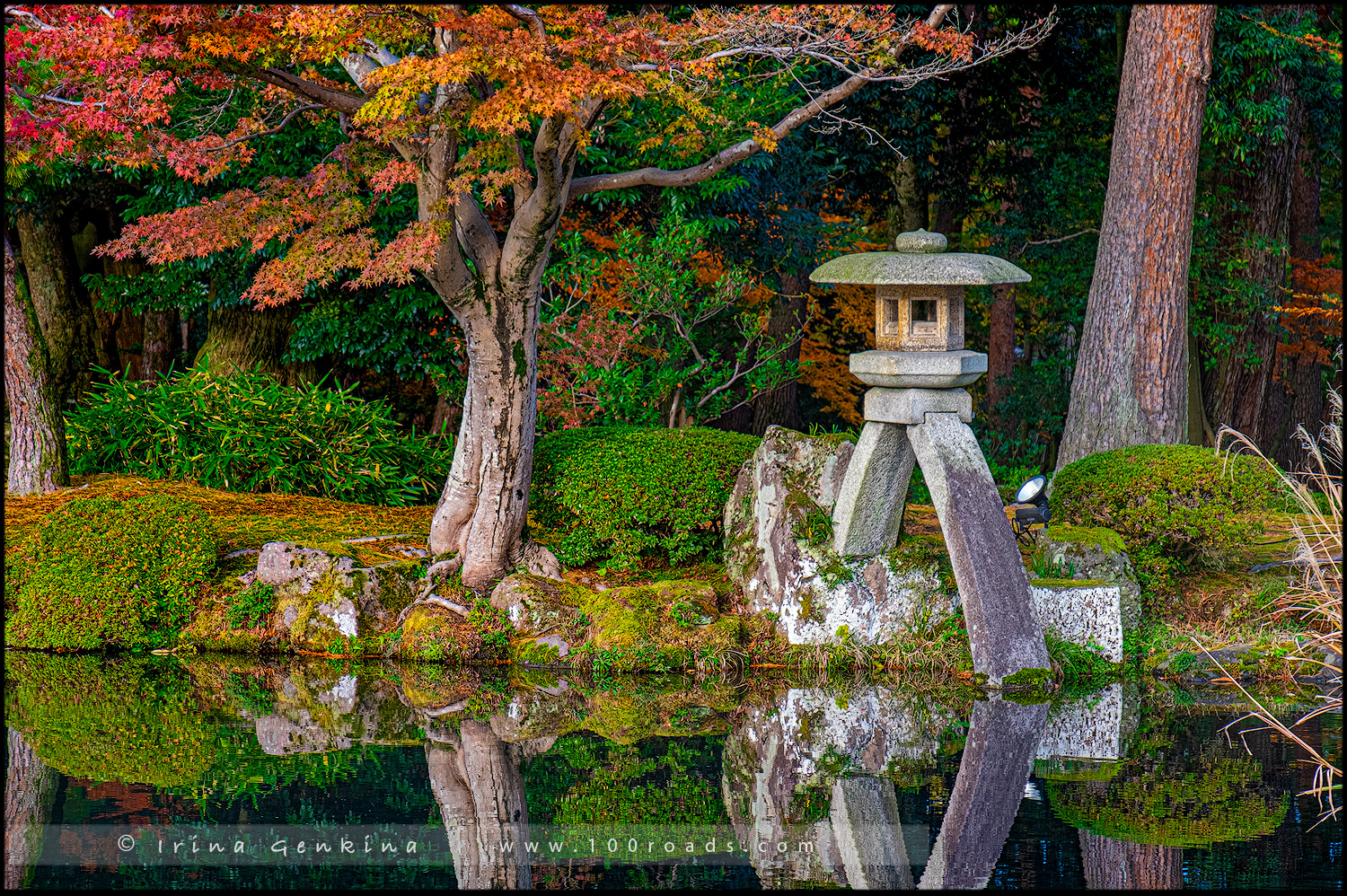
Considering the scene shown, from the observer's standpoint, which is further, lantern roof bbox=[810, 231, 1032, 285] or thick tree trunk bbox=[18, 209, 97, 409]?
thick tree trunk bbox=[18, 209, 97, 409]

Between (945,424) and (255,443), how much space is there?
6722 millimetres

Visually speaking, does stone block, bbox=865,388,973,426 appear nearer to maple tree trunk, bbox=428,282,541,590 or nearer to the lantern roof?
the lantern roof

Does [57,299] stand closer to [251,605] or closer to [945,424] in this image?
[251,605]

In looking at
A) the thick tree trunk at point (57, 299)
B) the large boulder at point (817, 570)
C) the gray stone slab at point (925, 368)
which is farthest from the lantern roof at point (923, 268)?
the thick tree trunk at point (57, 299)

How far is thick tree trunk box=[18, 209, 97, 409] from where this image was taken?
504 inches

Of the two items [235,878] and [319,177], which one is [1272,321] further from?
[235,878]

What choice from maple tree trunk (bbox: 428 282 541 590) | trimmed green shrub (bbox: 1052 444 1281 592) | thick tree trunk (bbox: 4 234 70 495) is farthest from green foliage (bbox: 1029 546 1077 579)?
thick tree trunk (bbox: 4 234 70 495)

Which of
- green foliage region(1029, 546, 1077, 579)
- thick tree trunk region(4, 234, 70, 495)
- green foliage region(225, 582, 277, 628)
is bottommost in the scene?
green foliage region(225, 582, 277, 628)

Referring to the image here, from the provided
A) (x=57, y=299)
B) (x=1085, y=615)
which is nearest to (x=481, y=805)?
(x=1085, y=615)

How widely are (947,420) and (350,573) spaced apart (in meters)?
4.41

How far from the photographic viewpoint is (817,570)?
861 centimetres

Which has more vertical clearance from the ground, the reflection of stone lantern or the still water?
the reflection of stone lantern

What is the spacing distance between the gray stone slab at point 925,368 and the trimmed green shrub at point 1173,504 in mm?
1819

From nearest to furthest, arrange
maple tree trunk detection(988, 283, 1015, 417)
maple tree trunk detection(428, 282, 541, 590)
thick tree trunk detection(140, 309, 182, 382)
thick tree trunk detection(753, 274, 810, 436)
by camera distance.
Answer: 1. maple tree trunk detection(428, 282, 541, 590)
2. thick tree trunk detection(140, 309, 182, 382)
3. thick tree trunk detection(753, 274, 810, 436)
4. maple tree trunk detection(988, 283, 1015, 417)
